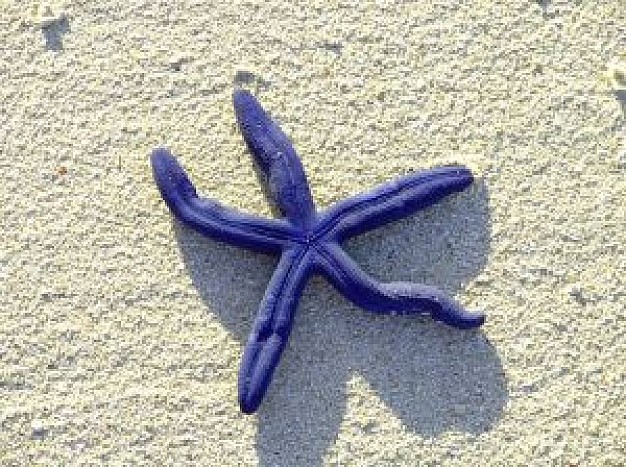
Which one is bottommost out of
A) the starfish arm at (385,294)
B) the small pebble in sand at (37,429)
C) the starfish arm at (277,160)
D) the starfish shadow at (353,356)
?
the small pebble in sand at (37,429)

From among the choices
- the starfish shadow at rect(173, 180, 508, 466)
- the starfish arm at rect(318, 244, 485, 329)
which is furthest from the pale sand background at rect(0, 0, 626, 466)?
the starfish arm at rect(318, 244, 485, 329)

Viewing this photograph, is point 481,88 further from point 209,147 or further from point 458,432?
point 458,432

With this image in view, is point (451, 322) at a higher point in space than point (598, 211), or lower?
lower

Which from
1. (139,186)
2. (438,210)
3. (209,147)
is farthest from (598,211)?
(139,186)

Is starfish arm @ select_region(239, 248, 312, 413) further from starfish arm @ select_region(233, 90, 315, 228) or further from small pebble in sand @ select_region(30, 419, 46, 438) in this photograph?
small pebble in sand @ select_region(30, 419, 46, 438)

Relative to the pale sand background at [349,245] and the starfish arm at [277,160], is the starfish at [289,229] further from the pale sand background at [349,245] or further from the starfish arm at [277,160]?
the pale sand background at [349,245]

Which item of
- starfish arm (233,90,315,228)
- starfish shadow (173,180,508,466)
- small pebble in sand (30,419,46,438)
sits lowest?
small pebble in sand (30,419,46,438)

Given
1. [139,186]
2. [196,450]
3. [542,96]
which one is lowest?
[196,450]

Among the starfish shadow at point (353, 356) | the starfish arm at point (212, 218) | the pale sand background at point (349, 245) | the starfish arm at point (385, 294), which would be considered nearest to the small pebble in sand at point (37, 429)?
the pale sand background at point (349, 245)

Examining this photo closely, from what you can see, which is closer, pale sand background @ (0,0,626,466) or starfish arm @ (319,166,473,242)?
starfish arm @ (319,166,473,242)
